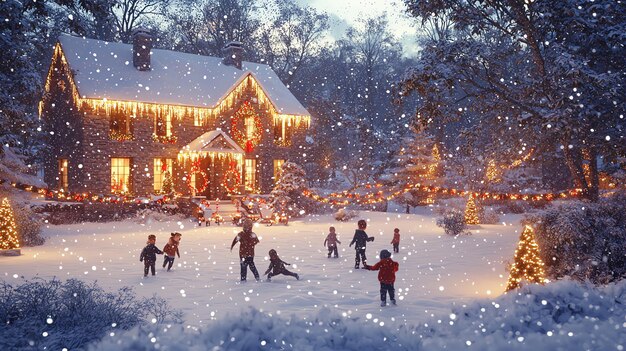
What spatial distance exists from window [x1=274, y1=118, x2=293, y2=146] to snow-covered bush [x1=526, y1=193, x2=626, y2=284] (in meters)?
24.2

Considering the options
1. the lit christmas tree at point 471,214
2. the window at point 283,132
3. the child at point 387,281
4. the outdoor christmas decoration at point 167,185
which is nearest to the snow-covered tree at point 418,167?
the window at point 283,132

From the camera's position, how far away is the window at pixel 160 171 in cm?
3008

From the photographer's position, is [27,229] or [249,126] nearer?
[27,229]

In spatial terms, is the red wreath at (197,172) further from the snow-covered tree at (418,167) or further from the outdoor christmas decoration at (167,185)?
the snow-covered tree at (418,167)

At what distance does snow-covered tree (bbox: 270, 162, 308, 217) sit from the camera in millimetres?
27047

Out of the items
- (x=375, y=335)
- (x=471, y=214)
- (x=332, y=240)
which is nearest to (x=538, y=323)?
(x=375, y=335)

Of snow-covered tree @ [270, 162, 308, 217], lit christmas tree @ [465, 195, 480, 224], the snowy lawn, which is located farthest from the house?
lit christmas tree @ [465, 195, 480, 224]

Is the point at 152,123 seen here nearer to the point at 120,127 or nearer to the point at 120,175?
the point at 120,127

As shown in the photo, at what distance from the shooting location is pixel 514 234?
20.7 metres

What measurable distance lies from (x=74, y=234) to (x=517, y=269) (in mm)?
17474

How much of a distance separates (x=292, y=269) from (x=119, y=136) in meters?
19.5

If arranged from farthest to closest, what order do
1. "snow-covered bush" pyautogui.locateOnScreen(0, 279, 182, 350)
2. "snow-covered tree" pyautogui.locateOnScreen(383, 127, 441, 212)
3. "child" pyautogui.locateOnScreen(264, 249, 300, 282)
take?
1. "snow-covered tree" pyautogui.locateOnScreen(383, 127, 441, 212)
2. "child" pyautogui.locateOnScreen(264, 249, 300, 282)
3. "snow-covered bush" pyautogui.locateOnScreen(0, 279, 182, 350)

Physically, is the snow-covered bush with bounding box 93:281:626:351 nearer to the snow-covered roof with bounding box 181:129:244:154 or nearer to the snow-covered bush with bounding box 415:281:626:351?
the snow-covered bush with bounding box 415:281:626:351

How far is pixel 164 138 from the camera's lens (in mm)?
30328
